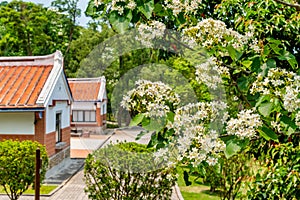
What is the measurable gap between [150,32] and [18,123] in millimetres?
8593

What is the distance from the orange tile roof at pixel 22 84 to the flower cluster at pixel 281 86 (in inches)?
321

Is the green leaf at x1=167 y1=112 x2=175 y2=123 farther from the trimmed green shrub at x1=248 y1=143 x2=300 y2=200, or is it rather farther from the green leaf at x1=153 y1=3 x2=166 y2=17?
the trimmed green shrub at x1=248 y1=143 x2=300 y2=200

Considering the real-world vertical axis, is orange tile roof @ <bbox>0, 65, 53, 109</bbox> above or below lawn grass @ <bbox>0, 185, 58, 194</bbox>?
above

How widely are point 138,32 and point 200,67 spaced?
0.93ft

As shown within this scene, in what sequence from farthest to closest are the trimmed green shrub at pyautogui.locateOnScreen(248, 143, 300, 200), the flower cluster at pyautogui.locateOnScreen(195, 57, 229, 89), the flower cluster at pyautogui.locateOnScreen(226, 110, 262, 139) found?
the trimmed green shrub at pyautogui.locateOnScreen(248, 143, 300, 200)
the flower cluster at pyautogui.locateOnScreen(195, 57, 229, 89)
the flower cluster at pyautogui.locateOnScreen(226, 110, 262, 139)

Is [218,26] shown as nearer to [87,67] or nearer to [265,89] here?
[265,89]

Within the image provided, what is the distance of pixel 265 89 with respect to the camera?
1.24 meters

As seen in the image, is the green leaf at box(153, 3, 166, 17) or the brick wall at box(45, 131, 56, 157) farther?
the brick wall at box(45, 131, 56, 157)

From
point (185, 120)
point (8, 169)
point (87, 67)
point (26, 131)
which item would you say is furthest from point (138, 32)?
point (26, 131)

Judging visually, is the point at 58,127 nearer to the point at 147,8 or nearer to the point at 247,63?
the point at 247,63

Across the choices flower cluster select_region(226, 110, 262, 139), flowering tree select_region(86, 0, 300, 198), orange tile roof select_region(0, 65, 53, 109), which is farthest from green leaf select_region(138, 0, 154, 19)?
orange tile roof select_region(0, 65, 53, 109)

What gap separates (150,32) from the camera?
53.4 inches

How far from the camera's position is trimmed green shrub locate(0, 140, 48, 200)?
6.77 meters

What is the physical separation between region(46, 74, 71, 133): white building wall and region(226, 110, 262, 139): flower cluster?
28.4 feet
